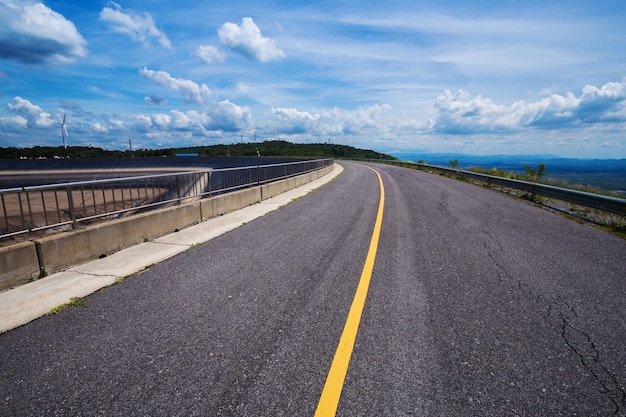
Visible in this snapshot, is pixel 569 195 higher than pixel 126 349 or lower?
higher

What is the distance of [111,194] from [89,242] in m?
3.39

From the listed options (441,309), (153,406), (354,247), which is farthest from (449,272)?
(153,406)

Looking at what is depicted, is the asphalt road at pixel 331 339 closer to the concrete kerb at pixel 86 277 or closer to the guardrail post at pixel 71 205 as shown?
the concrete kerb at pixel 86 277

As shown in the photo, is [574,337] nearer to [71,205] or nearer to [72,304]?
[72,304]

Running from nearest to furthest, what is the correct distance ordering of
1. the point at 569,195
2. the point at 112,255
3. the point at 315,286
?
the point at 315,286 → the point at 112,255 → the point at 569,195

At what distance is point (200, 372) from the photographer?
277 cm

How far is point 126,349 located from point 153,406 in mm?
951

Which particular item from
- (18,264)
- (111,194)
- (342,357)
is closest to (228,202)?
(111,194)

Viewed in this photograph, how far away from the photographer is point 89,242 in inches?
231

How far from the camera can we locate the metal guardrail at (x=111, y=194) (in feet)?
17.1

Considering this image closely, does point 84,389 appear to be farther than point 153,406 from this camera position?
Yes

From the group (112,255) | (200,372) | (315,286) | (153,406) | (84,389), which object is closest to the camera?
(153,406)

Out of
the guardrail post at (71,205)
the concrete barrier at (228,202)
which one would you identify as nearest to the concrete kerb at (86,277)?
the guardrail post at (71,205)

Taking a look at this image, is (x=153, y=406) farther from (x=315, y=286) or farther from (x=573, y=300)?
(x=573, y=300)
